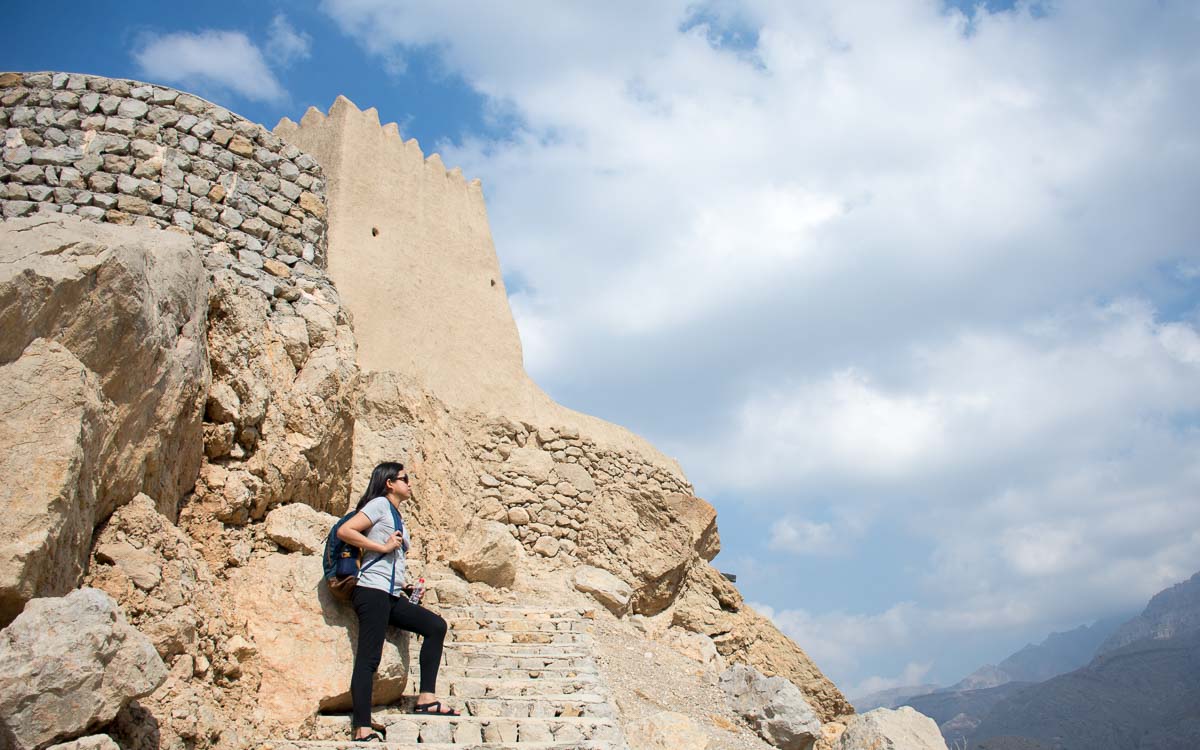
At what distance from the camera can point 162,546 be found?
4.36 m

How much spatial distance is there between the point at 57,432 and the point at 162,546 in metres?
1.00

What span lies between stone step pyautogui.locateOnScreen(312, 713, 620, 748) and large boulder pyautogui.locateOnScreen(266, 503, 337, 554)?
3.78ft

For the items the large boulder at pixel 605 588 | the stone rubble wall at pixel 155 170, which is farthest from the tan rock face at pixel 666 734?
the stone rubble wall at pixel 155 170

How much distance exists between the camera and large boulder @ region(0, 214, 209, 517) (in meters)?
3.67

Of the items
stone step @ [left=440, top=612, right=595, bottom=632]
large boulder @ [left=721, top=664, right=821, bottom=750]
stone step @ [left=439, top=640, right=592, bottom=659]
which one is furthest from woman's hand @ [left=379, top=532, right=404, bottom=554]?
large boulder @ [left=721, top=664, right=821, bottom=750]

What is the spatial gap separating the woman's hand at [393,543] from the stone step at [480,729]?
87 centimetres

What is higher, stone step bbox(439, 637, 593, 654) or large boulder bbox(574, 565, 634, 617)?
large boulder bbox(574, 565, 634, 617)

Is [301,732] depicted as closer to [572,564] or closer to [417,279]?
[572,564]

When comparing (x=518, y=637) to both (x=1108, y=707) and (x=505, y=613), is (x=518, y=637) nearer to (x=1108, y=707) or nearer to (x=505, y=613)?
(x=505, y=613)

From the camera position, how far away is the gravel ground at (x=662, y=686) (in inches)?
282

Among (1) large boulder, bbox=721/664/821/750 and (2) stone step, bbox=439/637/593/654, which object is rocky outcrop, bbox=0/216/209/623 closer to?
(2) stone step, bbox=439/637/593/654

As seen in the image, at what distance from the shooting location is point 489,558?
9484 mm

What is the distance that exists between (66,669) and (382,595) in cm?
185

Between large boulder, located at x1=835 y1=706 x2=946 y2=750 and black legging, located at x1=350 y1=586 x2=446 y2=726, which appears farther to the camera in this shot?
large boulder, located at x1=835 y1=706 x2=946 y2=750
